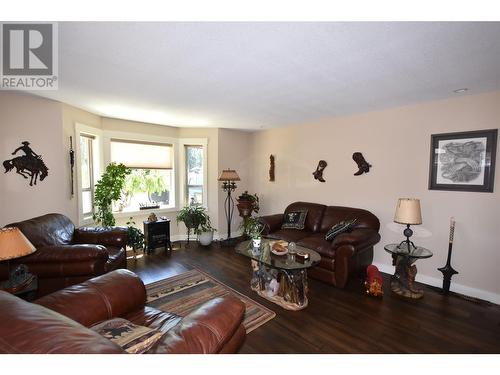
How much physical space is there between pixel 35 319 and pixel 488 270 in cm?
404

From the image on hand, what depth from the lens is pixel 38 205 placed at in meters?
3.11

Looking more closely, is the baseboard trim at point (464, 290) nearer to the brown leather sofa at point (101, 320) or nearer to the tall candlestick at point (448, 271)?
the tall candlestick at point (448, 271)

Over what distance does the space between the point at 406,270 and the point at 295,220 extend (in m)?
1.70

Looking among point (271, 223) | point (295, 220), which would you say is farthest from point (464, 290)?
point (271, 223)

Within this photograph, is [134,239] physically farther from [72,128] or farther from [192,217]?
[72,128]

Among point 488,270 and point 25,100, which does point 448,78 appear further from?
point 25,100

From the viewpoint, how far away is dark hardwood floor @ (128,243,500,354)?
1.94 metres

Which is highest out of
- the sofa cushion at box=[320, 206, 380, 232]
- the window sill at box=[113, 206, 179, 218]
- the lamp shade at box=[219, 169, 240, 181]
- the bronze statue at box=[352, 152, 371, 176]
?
the bronze statue at box=[352, 152, 371, 176]

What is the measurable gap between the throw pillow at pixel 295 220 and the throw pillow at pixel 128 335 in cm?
302

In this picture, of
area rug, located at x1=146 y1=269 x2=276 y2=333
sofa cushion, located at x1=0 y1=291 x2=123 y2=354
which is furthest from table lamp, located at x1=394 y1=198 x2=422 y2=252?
sofa cushion, located at x1=0 y1=291 x2=123 y2=354

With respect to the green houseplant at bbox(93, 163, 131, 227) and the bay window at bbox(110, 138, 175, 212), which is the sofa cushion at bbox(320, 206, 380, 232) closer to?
the bay window at bbox(110, 138, 175, 212)

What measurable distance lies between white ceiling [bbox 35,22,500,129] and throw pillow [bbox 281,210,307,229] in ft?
5.85

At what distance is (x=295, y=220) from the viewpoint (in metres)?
4.04
